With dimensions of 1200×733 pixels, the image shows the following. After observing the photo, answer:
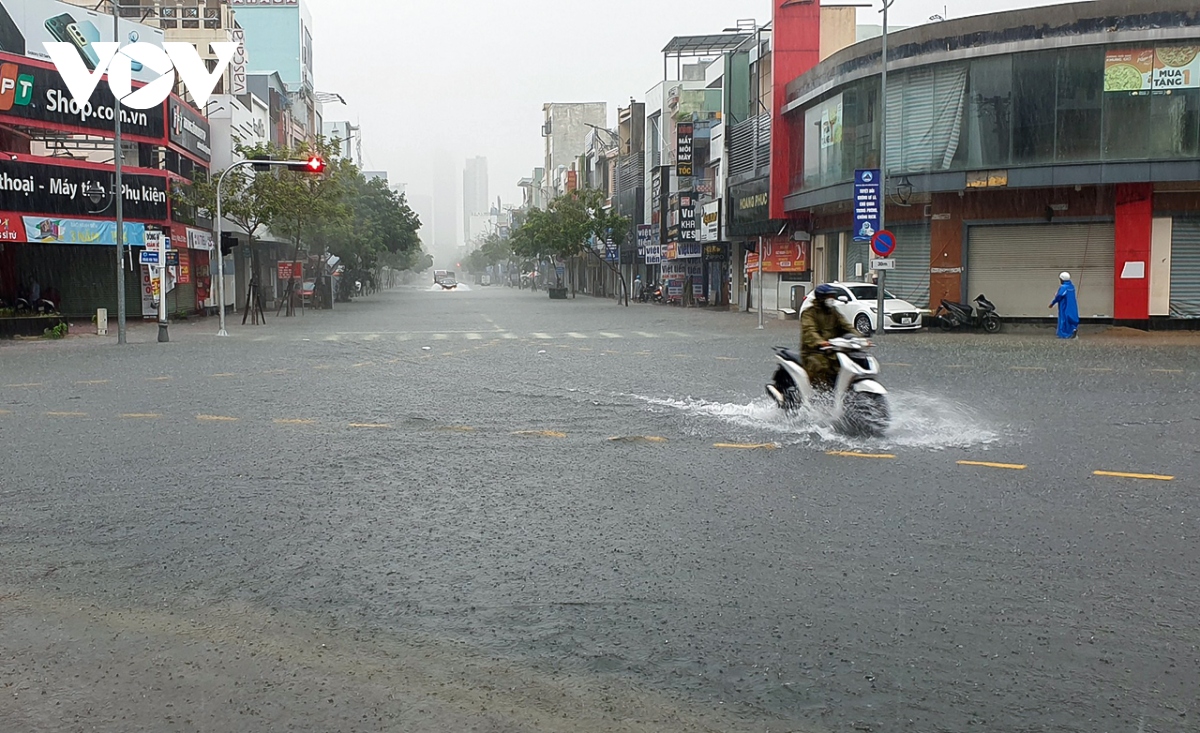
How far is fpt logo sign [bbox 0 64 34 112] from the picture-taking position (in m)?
35.1

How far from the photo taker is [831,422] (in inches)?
469

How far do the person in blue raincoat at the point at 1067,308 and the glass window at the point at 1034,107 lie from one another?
458 centimetres

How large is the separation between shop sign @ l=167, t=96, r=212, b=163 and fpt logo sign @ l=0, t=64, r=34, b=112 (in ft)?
20.2

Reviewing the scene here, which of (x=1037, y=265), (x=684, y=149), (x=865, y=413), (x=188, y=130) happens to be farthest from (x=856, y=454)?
(x=684, y=149)

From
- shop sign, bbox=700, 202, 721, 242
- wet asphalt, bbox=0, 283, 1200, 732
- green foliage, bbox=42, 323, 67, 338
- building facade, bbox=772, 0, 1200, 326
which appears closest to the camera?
wet asphalt, bbox=0, 283, 1200, 732

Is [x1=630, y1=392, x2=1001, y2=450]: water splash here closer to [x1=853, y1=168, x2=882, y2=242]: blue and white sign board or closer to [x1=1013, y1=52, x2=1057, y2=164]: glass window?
[x1=853, y1=168, x2=882, y2=242]: blue and white sign board

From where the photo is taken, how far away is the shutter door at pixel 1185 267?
1238 inches

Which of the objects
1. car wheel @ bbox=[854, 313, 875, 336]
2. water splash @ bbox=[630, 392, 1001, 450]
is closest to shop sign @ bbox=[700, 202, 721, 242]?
car wheel @ bbox=[854, 313, 875, 336]

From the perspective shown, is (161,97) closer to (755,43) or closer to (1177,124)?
(755,43)

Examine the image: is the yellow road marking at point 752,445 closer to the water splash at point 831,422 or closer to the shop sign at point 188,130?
the water splash at point 831,422

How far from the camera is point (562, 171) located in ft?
430

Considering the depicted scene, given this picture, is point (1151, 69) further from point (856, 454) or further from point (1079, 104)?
point (856, 454)

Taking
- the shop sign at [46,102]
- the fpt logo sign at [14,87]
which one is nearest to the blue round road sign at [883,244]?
the shop sign at [46,102]

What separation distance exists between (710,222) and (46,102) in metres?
29.9
